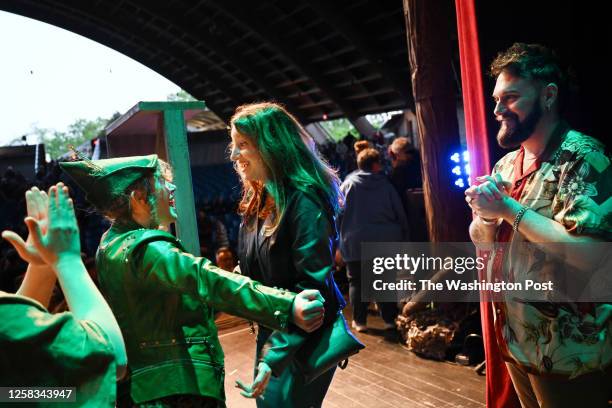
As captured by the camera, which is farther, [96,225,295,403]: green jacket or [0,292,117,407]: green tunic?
[96,225,295,403]: green jacket

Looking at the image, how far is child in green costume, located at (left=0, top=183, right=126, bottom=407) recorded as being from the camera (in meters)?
0.99

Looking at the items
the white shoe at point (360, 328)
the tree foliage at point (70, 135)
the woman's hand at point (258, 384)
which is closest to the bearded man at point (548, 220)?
the woman's hand at point (258, 384)

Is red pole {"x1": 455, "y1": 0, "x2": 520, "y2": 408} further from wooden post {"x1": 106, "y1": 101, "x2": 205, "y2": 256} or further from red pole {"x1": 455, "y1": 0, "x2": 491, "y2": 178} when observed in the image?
→ wooden post {"x1": 106, "y1": 101, "x2": 205, "y2": 256}

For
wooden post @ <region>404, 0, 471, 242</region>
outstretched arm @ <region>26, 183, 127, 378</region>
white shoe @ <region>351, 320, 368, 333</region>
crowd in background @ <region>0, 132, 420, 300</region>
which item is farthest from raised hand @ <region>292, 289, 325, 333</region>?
white shoe @ <region>351, 320, 368, 333</region>

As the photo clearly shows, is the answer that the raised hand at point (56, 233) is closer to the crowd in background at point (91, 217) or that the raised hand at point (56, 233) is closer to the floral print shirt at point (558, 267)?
the floral print shirt at point (558, 267)

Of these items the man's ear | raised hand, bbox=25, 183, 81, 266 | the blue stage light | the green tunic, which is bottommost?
the green tunic

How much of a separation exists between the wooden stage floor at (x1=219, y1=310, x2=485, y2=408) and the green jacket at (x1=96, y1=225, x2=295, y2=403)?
223cm

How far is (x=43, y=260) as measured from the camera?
124 cm

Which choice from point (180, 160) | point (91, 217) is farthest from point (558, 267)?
point (91, 217)

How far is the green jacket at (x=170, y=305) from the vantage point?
1.57 meters

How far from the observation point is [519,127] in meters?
1.89

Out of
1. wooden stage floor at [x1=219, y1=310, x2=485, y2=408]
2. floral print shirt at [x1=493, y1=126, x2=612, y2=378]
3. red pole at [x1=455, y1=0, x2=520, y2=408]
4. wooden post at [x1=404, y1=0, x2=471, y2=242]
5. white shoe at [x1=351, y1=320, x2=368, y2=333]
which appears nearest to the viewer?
floral print shirt at [x1=493, y1=126, x2=612, y2=378]

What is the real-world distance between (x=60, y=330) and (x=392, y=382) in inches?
131

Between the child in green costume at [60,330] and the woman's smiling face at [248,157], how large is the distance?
0.86 metres
